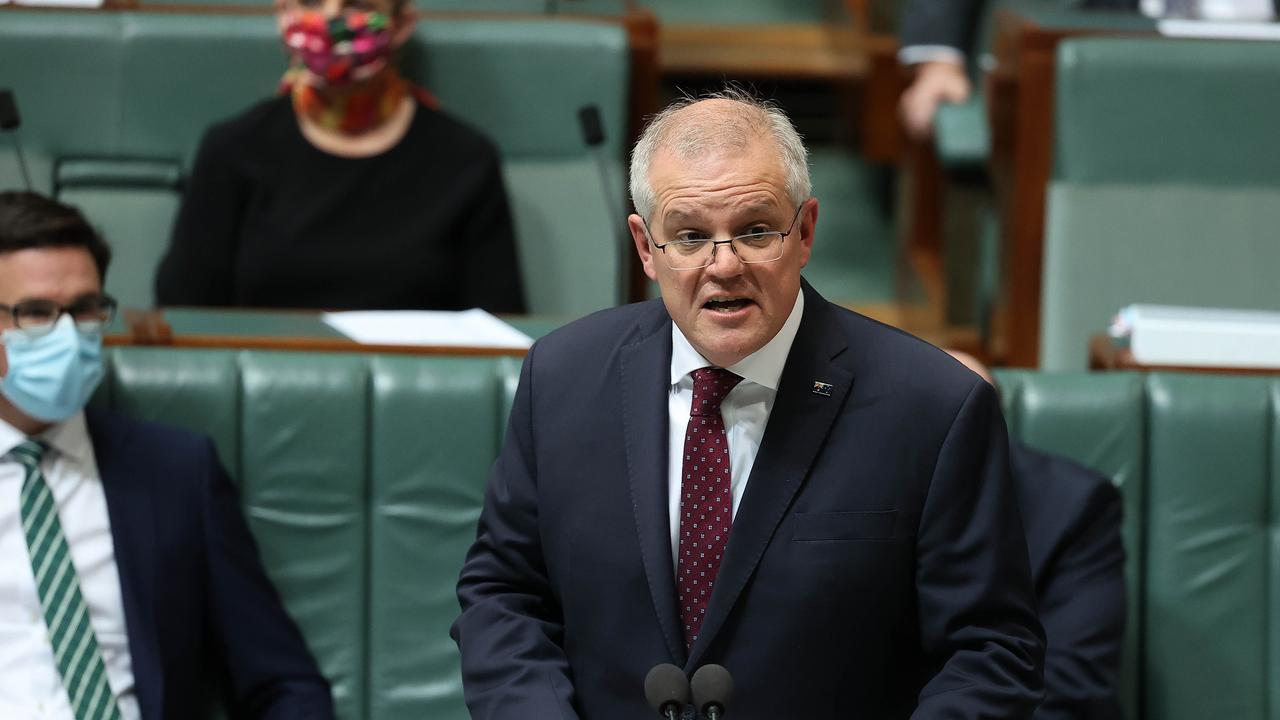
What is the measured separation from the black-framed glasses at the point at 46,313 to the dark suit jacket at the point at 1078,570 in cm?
77

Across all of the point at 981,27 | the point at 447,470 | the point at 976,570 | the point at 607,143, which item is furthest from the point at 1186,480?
the point at 981,27

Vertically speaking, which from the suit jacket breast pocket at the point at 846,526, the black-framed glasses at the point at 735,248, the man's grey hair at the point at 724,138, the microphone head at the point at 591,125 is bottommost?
the suit jacket breast pocket at the point at 846,526

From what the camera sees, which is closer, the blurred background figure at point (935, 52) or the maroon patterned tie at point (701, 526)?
the maroon patterned tie at point (701, 526)

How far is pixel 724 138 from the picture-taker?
1.03 metres

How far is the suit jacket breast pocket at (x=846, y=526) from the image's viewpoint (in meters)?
1.07

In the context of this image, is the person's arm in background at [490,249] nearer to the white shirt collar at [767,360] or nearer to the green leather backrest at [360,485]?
the green leather backrest at [360,485]

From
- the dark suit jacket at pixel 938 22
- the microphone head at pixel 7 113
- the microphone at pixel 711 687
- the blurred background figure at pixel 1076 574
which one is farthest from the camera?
the dark suit jacket at pixel 938 22

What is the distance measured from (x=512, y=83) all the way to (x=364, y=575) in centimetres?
92

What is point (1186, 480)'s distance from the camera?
1.51 meters

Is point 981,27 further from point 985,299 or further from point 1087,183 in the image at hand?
point 1087,183

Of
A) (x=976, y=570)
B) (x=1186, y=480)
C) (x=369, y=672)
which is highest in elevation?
(x=976, y=570)

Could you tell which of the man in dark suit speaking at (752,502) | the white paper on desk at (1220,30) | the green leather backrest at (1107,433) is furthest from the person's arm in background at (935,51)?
the man in dark suit speaking at (752,502)

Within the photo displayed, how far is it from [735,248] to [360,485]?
60 cm

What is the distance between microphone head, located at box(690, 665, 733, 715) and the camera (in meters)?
0.95
